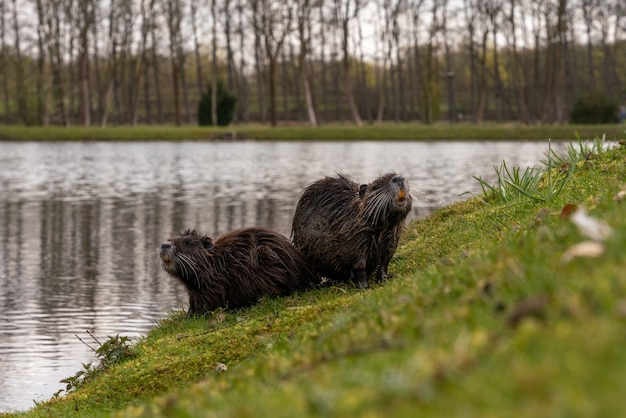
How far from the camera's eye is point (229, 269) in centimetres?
1043

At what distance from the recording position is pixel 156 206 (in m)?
25.3

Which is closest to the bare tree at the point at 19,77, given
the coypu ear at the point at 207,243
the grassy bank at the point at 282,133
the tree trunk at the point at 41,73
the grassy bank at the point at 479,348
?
the tree trunk at the point at 41,73

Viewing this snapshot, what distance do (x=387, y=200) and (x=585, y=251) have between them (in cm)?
550

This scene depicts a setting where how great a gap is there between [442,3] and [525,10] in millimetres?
9765

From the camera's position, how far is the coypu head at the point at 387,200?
9.49m

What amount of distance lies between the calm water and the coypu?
533 mm

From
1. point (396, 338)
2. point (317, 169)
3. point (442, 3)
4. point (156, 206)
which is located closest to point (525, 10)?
point (442, 3)

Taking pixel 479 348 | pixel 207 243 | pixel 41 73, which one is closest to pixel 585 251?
pixel 479 348

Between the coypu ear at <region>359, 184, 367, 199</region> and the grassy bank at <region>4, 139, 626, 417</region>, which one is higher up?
the coypu ear at <region>359, 184, 367, 199</region>

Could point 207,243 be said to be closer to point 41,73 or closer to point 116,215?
point 116,215

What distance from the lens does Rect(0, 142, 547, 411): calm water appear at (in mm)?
11508

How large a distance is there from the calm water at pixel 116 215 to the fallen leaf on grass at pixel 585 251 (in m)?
5.75

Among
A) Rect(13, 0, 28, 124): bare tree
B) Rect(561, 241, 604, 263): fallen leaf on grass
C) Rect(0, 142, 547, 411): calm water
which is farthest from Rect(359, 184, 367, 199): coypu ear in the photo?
Rect(13, 0, 28, 124): bare tree

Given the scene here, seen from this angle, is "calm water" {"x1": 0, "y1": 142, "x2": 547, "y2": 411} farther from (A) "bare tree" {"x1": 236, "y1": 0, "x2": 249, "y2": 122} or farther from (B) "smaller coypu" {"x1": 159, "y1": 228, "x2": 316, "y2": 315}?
(A) "bare tree" {"x1": 236, "y1": 0, "x2": 249, "y2": 122}
